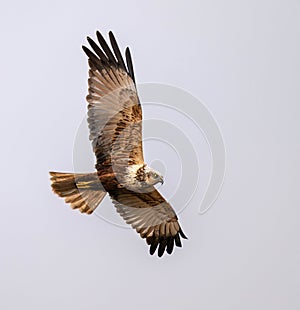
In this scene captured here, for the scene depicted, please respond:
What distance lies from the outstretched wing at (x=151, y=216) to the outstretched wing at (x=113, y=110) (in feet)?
0.91

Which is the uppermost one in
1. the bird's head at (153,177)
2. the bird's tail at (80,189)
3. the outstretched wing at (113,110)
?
the outstretched wing at (113,110)

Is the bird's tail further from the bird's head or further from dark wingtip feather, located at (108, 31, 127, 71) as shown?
dark wingtip feather, located at (108, 31, 127, 71)

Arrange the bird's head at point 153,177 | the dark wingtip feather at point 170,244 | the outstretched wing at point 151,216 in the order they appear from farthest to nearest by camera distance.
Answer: the dark wingtip feather at point 170,244, the outstretched wing at point 151,216, the bird's head at point 153,177

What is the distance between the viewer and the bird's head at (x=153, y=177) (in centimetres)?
452

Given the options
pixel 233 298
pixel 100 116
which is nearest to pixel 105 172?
pixel 100 116

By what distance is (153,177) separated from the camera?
4531 millimetres

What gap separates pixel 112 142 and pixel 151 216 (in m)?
0.59

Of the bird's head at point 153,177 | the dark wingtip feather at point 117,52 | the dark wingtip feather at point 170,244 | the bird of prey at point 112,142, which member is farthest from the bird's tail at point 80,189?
the dark wingtip feather at point 117,52

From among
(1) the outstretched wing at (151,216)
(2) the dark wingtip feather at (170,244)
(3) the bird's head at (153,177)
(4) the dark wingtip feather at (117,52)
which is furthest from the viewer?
(2) the dark wingtip feather at (170,244)

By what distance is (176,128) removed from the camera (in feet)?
18.0

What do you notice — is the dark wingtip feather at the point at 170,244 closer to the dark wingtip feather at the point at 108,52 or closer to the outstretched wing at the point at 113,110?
the outstretched wing at the point at 113,110

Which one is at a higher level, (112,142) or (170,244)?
(112,142)

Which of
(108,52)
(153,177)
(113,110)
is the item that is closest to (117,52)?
(108,52)

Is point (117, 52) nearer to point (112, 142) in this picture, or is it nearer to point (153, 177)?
point (112, 142)
